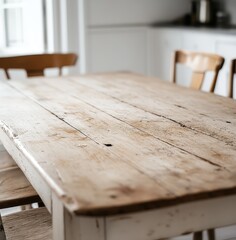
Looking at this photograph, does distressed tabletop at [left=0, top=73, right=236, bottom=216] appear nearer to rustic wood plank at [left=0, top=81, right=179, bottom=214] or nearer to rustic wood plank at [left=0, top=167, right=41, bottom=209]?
rustic wood plank at [left=0, top=81, right=179, bottom=214]

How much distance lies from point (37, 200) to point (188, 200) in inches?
33.1

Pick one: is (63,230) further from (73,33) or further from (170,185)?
(73,33)

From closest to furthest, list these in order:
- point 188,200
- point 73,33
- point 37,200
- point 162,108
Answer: point 188,200 < point 37,200 < point 162,108 < point 73,33

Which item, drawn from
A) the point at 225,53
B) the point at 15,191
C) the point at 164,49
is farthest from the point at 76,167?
the point at 164,49

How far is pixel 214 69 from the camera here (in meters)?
2.54

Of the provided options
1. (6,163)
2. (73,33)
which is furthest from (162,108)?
(73,33)

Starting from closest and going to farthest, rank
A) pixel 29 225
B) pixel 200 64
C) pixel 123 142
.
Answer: pixel 123 142 → pixel 29 225 → pixel 200 64

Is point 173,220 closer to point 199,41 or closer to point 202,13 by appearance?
point 199,41

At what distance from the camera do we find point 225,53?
157 inches

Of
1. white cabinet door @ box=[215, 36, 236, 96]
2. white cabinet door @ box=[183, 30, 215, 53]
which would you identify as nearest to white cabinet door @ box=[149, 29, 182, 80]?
white cabinet door @ box=[183, 30, 215, 53]

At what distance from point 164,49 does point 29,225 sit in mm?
3280

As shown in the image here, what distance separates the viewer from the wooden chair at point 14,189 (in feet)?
5.74

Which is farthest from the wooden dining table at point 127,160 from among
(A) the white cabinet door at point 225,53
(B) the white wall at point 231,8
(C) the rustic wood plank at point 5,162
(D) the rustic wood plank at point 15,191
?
(B) the white wall at point 231,8

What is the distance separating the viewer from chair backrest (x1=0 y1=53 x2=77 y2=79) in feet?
9.61
